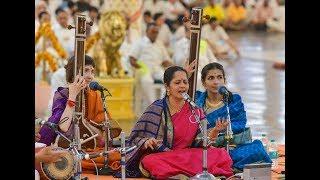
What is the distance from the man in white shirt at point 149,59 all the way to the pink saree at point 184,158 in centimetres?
563

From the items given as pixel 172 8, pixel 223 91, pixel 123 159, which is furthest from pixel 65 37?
pixel 172 8

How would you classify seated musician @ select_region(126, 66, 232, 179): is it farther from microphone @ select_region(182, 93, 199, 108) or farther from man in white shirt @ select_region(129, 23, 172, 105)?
man in white shirt @ select_region(129, 23, 172, 105)

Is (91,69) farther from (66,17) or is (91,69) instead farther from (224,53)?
(224,53)

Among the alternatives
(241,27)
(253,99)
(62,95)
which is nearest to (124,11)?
(253,99)

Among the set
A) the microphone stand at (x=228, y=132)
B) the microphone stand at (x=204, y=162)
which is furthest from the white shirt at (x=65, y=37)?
the microphone stand at (x=204, y=162)

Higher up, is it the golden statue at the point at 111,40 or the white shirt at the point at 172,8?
the white shirt at the point at 172,8

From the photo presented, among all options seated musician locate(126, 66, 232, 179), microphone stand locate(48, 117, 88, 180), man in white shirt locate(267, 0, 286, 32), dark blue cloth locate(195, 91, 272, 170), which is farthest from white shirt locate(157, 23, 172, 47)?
man in white shirt locate(267, 0, 286, 32)

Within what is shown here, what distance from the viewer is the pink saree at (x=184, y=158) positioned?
11.0 meters

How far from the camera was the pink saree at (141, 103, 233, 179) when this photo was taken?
1103 centimetres

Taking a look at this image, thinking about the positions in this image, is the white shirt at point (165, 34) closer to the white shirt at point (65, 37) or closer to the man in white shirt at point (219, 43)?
the man in white shirt at point (219, 43)

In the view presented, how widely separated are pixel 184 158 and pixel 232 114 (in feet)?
2.70
